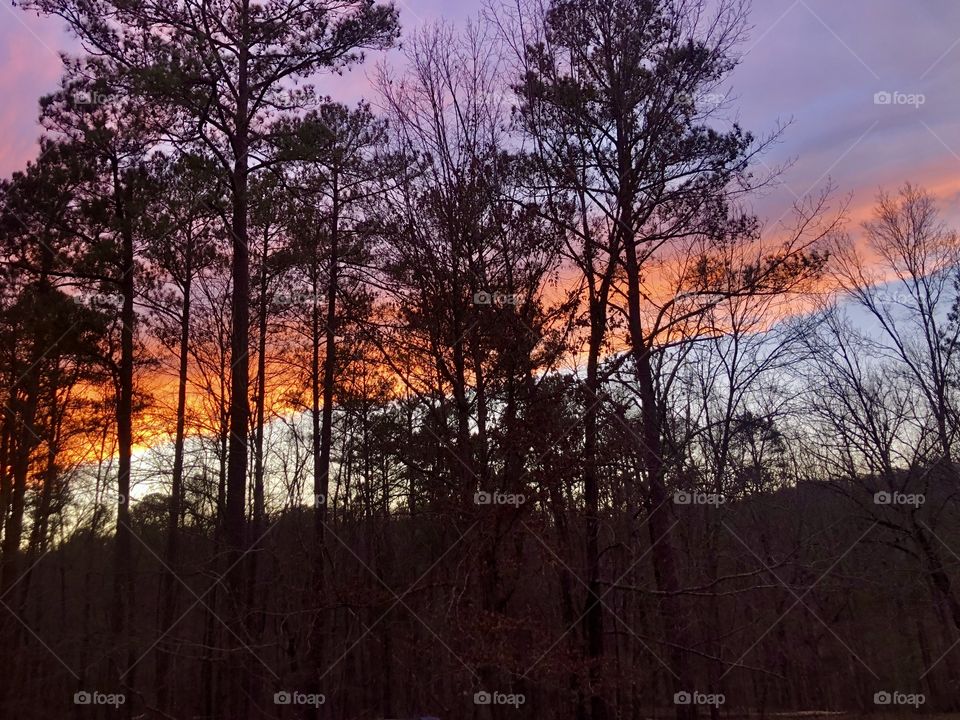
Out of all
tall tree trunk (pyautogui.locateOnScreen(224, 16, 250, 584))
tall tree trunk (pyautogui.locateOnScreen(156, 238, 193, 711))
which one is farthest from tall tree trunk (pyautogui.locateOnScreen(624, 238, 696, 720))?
tall tree trunk (pyautogui.locateOnScreen(156, 238, 193, 711))

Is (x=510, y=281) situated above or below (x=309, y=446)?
above

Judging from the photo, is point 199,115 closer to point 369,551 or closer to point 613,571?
point 613,571

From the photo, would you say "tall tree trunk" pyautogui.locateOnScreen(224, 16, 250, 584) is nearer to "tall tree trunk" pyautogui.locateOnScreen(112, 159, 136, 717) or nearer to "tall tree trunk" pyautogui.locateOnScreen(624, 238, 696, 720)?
"tall tree trunk" pyautogui.locateOnScreen(112, 159, 136, 717)

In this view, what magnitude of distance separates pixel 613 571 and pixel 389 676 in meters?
12.8

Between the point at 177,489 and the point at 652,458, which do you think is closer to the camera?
the point at 652,458

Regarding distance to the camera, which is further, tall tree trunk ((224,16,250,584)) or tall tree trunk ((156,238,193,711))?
tall tree trunk ((156,238,193,711))

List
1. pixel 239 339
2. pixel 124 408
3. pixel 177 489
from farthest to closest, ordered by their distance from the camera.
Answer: pixel 177 489
pixel 124 408
pixel 239 339

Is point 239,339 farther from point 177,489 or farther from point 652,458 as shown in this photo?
point 652,458

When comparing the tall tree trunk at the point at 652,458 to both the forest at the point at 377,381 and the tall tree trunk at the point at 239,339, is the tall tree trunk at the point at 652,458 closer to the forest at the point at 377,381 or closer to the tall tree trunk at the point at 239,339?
the forest at the point at 377,381

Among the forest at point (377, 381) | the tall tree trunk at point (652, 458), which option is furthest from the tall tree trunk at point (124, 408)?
the tall tree trunk at point (652, 458)

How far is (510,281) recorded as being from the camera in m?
12.0

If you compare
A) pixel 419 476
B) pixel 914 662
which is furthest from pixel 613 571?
pixel 914 662

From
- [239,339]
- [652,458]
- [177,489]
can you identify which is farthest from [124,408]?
[652,458]

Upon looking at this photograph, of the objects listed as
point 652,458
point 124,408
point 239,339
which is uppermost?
point 239,339
